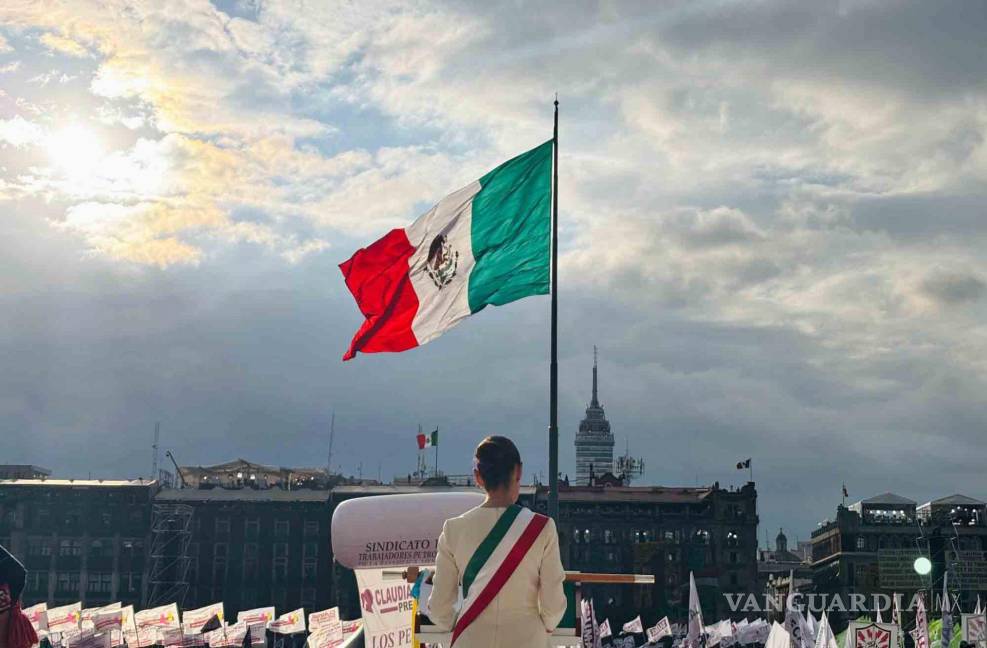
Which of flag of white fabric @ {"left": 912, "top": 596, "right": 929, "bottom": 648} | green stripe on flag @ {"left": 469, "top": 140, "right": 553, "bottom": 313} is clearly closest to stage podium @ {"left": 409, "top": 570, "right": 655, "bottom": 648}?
green stripe on flag @ {"left": 469, "top": 140, "right": 553, "bottom": 313}

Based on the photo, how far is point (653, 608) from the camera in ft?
305

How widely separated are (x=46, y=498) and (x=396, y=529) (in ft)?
310

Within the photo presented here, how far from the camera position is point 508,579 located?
Result: 18.0ft

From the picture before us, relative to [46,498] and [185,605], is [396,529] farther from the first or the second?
[46,498]

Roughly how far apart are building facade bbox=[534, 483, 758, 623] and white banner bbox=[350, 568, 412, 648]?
283 feet

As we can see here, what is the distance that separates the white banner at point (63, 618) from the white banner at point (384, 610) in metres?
42.1

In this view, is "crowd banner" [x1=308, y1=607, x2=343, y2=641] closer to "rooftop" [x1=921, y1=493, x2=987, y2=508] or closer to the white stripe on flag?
the white stripe on flag

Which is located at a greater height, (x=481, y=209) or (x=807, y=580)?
(x=481, y=209)

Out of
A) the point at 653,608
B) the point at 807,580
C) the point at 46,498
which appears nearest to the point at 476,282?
the point at 653,608

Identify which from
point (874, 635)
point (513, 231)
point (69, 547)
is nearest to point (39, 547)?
point (69, 547)

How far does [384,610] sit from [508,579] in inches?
176

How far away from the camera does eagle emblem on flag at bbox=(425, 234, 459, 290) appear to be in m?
15.4

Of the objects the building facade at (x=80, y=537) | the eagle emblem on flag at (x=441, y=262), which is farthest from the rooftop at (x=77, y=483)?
the eagle emblem on flag at (x=441, y=262)

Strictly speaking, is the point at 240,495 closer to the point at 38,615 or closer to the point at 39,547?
the point at 39,547
